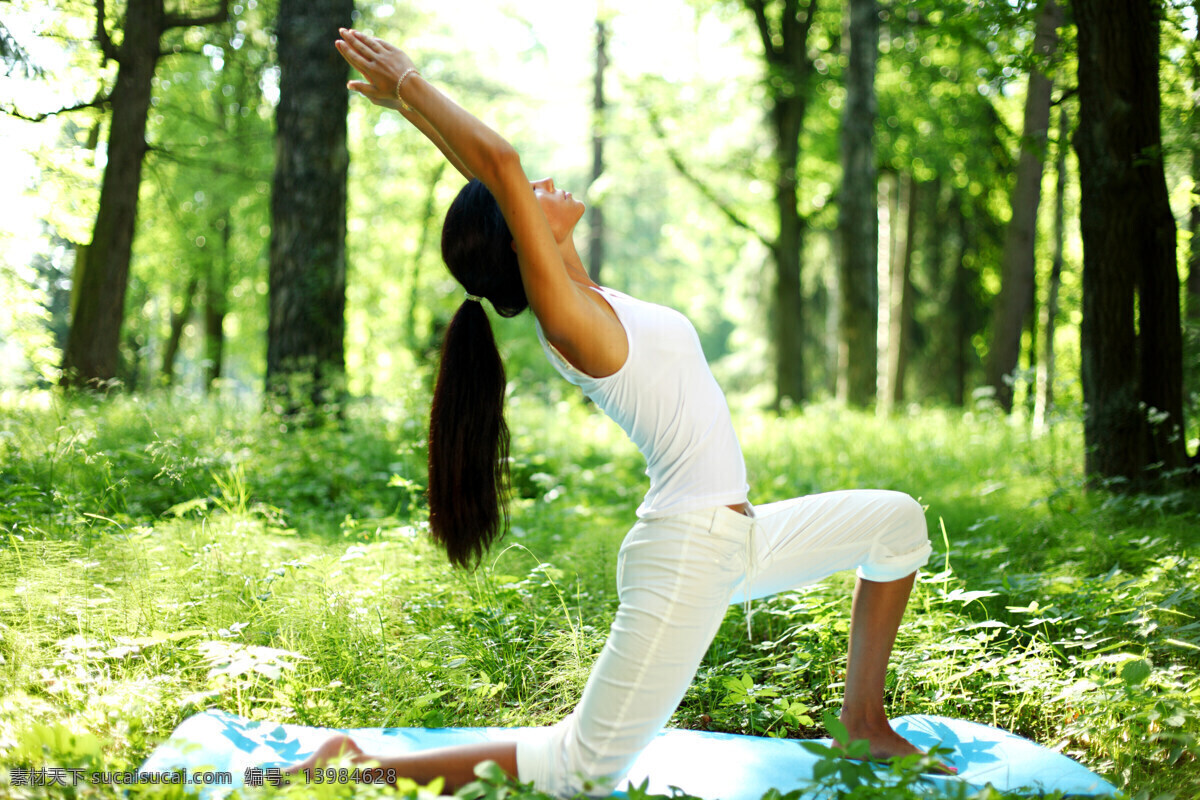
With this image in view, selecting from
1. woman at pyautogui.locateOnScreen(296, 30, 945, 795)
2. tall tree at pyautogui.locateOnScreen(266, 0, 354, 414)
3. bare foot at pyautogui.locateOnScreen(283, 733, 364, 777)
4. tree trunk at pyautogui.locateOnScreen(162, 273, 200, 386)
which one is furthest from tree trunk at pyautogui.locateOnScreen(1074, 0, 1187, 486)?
tree trunk at pyautogui.locateOnScreen(162, 273, 200, 386)

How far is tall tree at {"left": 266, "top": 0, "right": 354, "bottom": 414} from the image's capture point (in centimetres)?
827

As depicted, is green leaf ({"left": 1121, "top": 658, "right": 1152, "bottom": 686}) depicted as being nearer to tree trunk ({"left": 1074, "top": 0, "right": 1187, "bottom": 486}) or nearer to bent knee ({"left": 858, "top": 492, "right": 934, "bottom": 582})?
bent knee ({"left": 858, "top": 492, "right": 934, "bottom": 582})

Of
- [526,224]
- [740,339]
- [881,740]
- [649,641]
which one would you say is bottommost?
[881,740]

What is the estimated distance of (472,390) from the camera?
283cm

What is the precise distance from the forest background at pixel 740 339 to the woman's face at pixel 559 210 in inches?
74.1

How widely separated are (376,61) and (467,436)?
116 centimetres

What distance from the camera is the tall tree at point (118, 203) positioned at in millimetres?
9172

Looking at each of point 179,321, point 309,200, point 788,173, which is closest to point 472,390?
point 309,200

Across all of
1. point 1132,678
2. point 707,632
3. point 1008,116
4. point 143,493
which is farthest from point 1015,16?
point 1008,116

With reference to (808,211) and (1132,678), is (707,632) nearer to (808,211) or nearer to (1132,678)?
(1132,678)

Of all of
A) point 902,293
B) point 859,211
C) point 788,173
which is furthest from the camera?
point 902,293

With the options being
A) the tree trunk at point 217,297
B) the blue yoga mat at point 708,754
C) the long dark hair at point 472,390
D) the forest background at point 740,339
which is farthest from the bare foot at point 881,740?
the tree trunk at point 217,297

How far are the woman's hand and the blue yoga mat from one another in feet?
6.40

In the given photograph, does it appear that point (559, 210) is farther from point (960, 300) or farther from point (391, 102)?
point (960, 300)
